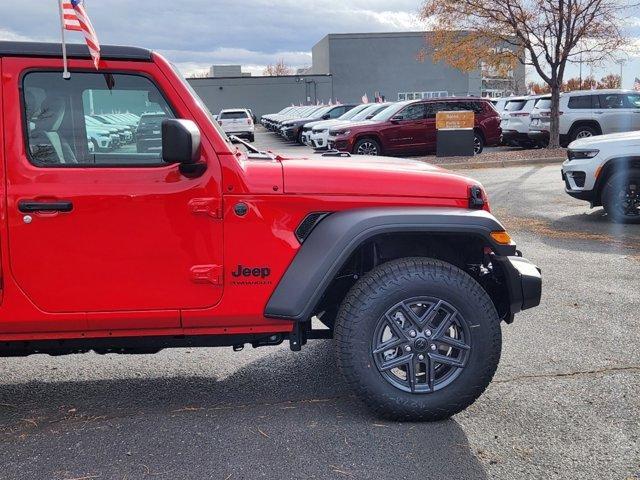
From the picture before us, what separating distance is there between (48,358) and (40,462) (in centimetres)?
161

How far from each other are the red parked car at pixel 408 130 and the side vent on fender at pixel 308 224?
49.2 ft

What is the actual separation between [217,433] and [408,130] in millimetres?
16302

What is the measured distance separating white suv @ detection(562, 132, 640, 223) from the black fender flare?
617 cm

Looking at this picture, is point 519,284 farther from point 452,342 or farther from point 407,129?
point 407,129

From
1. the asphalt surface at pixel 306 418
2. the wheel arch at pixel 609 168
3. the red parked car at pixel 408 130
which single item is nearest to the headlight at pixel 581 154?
the wheel arch at pixel 609 168

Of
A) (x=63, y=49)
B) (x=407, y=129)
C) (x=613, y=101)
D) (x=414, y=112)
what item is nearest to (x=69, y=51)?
(x=63, y=49)

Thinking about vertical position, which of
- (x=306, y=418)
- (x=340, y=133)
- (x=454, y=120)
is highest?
(x=454, y=120)

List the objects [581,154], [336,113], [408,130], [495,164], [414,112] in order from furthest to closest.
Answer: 1. [336,113]
2. [414,112]
3. [408,130]
4. [495,164]
5. [581,154]

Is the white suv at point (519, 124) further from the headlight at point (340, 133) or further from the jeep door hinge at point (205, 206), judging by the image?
the jeep door hinge at point (205, 206)

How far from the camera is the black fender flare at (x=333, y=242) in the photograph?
11.0 feet

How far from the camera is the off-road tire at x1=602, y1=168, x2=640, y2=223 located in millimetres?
8688

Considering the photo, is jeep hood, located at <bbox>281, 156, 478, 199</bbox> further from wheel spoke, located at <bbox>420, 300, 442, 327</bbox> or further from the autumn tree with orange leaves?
the autumn tree with orange leaves

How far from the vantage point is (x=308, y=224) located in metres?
3.46

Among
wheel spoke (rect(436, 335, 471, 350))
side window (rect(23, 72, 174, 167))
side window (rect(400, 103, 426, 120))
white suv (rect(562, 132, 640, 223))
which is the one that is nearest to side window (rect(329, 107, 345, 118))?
side window (rect(400, 103, 426, 120))
